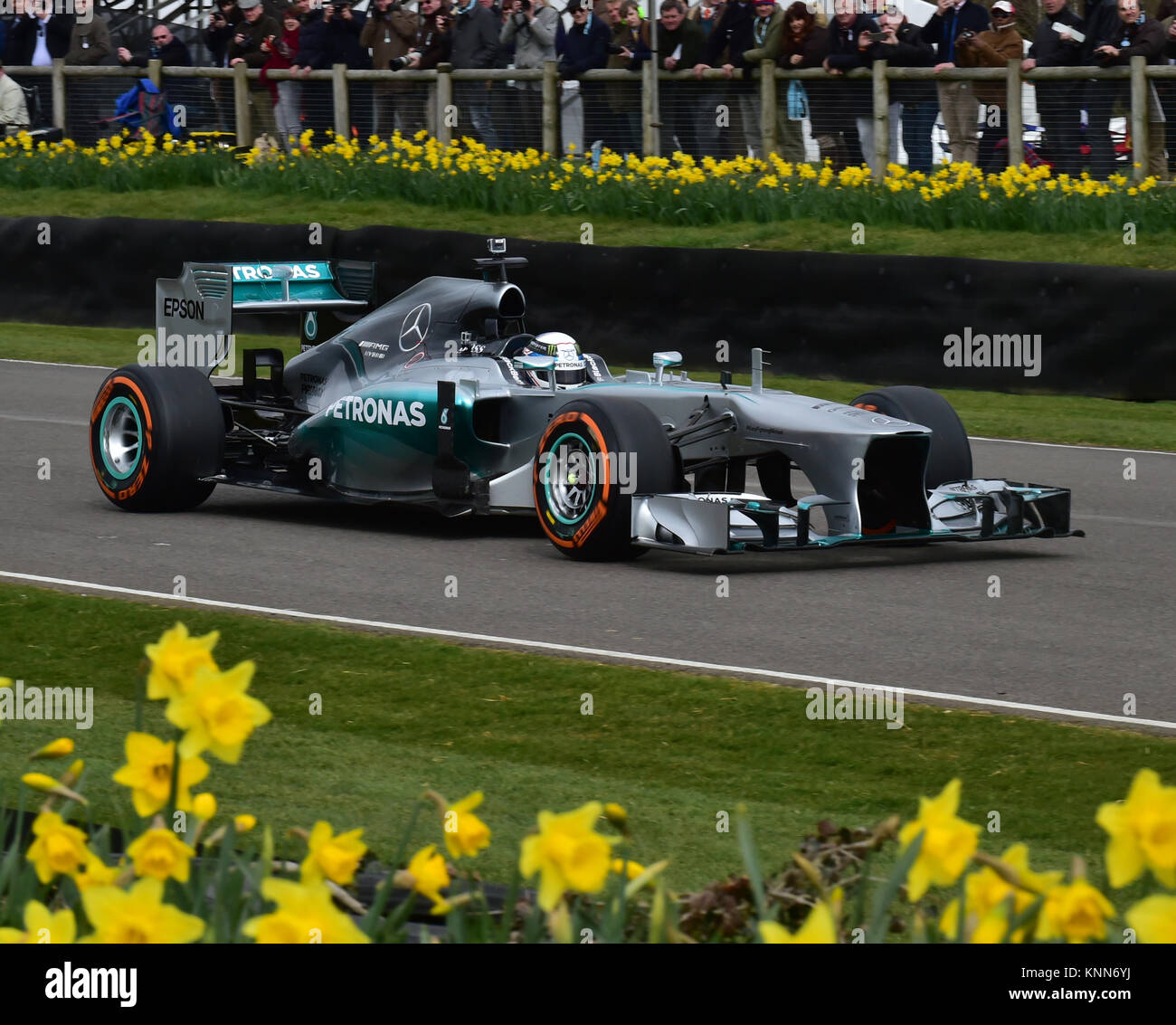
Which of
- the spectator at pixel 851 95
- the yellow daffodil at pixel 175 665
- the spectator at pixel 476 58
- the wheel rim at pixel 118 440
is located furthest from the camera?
the spectator at pixel 476 58

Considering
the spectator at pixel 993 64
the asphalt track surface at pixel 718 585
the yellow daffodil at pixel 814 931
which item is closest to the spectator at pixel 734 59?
the spectator at pixel 993 64

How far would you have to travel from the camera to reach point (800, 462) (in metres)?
9.81

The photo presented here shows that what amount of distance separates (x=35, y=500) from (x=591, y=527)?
12.5 feet

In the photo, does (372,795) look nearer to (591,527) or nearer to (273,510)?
(591,527)

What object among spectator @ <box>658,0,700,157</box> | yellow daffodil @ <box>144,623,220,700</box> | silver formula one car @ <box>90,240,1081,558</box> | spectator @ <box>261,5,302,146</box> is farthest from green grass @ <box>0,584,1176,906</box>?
spectator @ <box>261,5,302,146</box>

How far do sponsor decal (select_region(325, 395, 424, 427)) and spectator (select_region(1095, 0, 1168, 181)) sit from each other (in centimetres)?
952

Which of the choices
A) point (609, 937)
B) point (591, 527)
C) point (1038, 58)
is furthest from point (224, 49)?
point (609, 937)

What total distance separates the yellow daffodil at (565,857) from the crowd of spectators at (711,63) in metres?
16.5

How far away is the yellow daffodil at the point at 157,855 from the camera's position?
117 inches

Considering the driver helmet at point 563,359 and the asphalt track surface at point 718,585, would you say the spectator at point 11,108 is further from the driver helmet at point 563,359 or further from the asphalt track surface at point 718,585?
the driver helmet at point 563,359

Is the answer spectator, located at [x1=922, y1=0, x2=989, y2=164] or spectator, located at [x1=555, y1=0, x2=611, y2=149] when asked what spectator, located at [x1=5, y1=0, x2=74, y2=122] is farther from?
spectator, located at [x1=922, y1=0, x2=989, y2=164]

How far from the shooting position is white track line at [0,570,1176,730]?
723 cm
